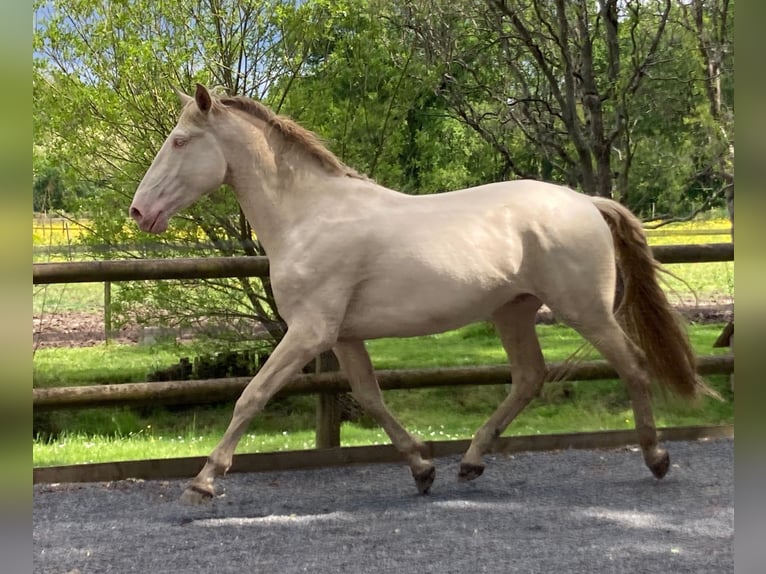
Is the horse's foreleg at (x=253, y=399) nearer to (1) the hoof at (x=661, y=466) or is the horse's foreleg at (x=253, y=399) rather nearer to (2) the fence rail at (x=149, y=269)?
(2) the fence rail at (x=149, y=269)

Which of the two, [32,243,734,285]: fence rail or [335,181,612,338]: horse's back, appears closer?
[335,181,612,338]: horse's back

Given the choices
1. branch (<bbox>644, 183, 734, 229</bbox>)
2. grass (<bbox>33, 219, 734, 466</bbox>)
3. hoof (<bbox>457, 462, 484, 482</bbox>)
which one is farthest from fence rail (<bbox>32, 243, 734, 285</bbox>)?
branch (<bbox>644, 183, 734, 229</bbox>)

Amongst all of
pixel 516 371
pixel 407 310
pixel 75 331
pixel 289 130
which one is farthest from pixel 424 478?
pixel 75 331

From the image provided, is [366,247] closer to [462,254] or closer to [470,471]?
[462,254]

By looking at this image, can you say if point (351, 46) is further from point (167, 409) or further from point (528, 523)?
point (528, 523)

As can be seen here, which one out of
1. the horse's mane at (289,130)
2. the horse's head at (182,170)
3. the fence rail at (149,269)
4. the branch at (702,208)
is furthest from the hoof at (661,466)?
the horse's head at (182,170)

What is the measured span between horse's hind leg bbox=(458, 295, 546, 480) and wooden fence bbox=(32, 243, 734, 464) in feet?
1.70

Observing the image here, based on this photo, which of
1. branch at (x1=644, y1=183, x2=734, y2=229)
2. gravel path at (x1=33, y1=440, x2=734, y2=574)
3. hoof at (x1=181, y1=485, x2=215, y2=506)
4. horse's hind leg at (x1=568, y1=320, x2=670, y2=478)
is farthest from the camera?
branch at (x1=644, y1=183, x2=734, y2=229)

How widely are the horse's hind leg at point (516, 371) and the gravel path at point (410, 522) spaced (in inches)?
5.7

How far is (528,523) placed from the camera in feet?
8.91

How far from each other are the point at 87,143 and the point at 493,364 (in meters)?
2.15

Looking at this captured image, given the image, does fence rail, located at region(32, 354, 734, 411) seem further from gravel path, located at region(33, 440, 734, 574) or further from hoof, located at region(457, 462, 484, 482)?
hoof, located at region(457, 462, 484, 482)

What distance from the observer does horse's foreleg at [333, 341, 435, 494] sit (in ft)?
9.81

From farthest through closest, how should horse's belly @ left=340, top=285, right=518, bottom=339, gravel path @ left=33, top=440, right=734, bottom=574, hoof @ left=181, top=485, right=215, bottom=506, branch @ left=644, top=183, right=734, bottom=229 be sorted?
branch @ left=644, top=183, right=734, bottom=229
horse's belly @ left=340, top=285, right=518, bottom=339
hoof @ left=181, top=485, right=215, bottom=506
gravel path @ left=33, top=440, right=734, bottom=574
